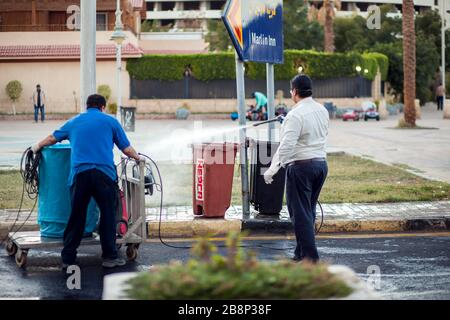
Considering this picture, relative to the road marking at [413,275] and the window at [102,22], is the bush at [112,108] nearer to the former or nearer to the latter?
the window at [102,22]

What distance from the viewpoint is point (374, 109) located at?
4809cm

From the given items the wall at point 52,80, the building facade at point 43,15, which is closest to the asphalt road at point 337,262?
the wall at point 52,80

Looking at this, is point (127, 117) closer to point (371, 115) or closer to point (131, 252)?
point (371, 115)

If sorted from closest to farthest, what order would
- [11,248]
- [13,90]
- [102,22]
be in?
[11,248], [13,90], [102,22]

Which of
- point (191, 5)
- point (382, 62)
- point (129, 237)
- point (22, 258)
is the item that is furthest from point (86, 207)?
point (191, 5)

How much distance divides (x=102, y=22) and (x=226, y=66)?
8.69m

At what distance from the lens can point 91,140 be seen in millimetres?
8852

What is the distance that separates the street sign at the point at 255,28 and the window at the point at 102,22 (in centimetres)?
4399

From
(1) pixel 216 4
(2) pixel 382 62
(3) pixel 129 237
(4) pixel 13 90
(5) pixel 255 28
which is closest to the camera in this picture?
(3) pixel 129 237

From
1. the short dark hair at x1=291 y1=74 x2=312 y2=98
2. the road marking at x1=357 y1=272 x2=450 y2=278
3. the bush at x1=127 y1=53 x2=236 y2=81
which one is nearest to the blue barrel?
the short dark hair at x1=291 y1=74 x2=312 y2=98

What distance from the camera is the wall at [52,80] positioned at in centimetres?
5175

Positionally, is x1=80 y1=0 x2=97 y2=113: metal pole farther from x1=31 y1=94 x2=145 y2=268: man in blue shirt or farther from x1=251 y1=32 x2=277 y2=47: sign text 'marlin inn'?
x1=31 y1=94 x2=145 y2=268: man in blue shirt
